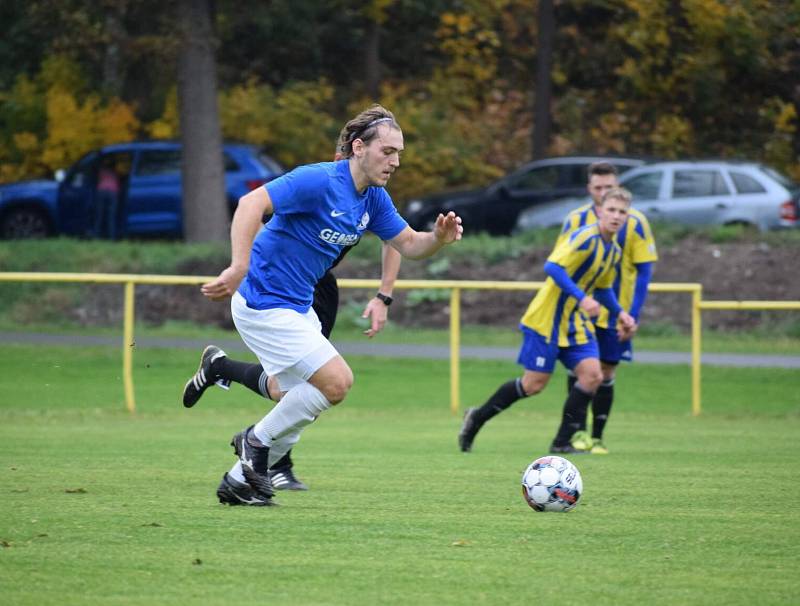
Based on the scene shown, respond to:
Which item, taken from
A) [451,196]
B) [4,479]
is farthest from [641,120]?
[4,479]

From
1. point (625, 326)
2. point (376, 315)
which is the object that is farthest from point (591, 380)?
point (376, 315)

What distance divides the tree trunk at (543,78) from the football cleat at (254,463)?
2452 centimetres

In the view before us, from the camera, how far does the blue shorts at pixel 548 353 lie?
11.5m

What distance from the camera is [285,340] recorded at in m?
7.69

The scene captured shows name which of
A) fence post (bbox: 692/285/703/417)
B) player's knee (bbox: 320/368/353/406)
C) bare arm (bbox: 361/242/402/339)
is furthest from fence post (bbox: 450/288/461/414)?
player's knee (bbox: 320/368/353/406)

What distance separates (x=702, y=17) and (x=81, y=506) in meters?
24.7

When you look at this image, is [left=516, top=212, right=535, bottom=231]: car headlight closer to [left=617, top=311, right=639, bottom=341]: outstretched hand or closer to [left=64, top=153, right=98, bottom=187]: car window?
[left=64, top=153, right=98, bottom=187]: car window

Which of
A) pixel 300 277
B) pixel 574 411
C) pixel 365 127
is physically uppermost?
pixel 365 127

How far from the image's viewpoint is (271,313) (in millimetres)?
7723

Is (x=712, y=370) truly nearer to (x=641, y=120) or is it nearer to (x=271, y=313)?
(x=271, y=313)

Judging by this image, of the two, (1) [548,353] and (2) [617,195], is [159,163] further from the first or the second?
(2) [617,195]

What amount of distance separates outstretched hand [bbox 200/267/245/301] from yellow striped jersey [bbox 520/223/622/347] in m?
4.50

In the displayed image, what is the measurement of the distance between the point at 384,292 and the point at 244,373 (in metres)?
0.91

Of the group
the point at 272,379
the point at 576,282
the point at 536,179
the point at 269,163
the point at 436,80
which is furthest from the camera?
the point at 436,80
